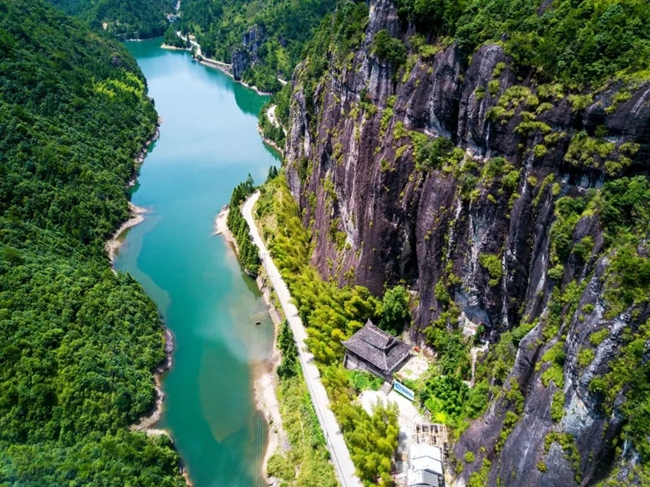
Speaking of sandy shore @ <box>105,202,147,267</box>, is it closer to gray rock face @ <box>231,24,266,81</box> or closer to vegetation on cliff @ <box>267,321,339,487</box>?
vegetation on cliff @ <box>267,321,339,487</box>

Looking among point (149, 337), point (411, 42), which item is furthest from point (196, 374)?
point (411, 42)

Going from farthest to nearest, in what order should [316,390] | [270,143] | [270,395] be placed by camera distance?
1. [270,143]
2. [270,395]
3. [316,390]

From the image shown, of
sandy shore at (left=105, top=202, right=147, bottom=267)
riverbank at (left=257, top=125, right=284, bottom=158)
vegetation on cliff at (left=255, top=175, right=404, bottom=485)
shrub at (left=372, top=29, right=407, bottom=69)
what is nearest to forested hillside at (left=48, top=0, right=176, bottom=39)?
riverbank at (left=257, top=125, right=284, bottom=158)

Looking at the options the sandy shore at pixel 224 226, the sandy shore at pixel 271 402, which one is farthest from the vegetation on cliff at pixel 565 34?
the sandy shore at pixel 224 226

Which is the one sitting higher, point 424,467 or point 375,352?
point 375,352

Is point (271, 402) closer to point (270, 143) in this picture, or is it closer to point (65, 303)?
point (65, 303)

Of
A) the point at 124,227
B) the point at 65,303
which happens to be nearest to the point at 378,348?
the point at 65,303

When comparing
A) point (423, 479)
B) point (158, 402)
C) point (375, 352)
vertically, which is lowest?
point (158, 402)
